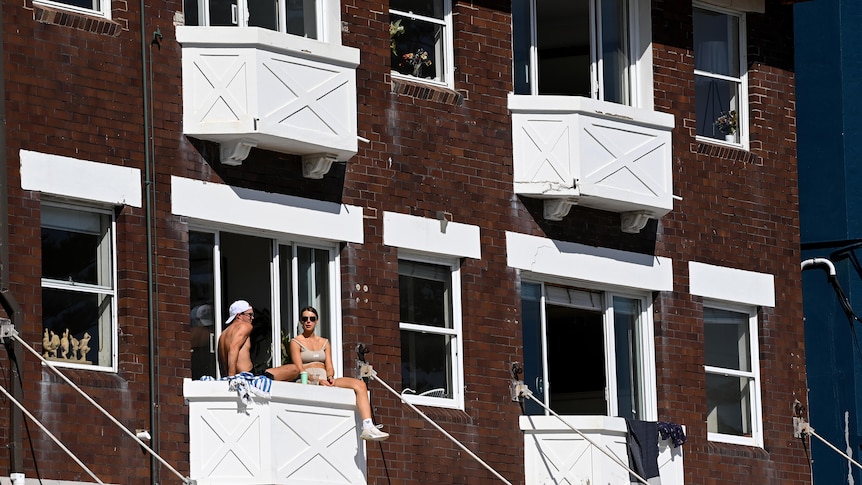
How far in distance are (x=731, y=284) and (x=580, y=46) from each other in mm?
3604

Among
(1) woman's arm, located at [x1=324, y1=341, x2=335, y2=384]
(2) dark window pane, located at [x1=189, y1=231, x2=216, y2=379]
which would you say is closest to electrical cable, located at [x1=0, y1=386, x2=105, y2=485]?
(2) dark window pane, located at [x1=189, y1=231, x2=216, y2=379]

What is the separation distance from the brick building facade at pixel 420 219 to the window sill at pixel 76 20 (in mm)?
31

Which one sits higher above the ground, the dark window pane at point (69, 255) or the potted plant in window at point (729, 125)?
the potted plant in window at point (729, 125)

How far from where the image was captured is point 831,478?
109ft

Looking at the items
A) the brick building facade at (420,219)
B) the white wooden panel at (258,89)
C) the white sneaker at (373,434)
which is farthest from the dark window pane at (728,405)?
the white wooden panel at (258,89)

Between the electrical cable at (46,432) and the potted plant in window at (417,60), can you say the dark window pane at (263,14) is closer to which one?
the potted plant in window at (417,60)

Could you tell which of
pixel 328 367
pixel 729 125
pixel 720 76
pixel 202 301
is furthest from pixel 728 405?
pixel 202 301

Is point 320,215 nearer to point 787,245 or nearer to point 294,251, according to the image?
point 294,251

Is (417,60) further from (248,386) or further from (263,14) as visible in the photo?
(248,386)

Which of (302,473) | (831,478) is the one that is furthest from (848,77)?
(302,473)

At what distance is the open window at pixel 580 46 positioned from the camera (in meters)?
29.5

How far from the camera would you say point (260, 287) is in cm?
2603

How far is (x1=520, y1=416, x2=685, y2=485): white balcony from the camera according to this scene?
28.1 m

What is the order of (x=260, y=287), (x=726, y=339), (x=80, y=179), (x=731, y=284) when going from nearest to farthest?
(x=80, y=179) < (x=260, y=287) < (x=731, y=284) < (x=726, y=339)
